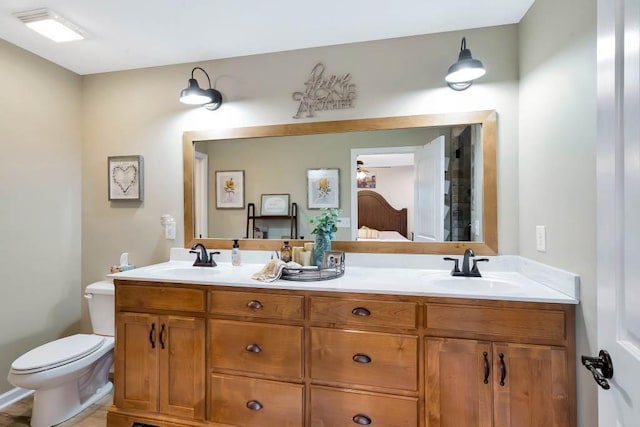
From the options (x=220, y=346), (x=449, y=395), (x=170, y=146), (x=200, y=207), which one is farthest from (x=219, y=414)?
(x=170, y=146)

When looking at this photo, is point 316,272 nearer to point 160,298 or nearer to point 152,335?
point 160,298

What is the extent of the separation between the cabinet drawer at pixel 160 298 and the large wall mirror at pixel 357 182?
0.58m

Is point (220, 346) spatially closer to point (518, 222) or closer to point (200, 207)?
point (200, 207)

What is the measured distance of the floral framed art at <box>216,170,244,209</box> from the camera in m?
2.39

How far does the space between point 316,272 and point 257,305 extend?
38 centimetres

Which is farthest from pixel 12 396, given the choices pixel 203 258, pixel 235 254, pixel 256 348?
pixel 256 348

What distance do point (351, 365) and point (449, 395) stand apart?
468 millimetres

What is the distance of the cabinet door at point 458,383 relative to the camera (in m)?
1.47

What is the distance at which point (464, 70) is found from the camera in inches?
71.3

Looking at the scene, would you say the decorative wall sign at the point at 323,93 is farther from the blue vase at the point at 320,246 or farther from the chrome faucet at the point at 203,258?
the chrome faucet at the point at 203,258

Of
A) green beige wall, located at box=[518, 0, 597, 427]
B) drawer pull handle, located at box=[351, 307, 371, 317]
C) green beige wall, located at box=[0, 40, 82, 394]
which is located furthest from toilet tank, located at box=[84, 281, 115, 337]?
green beige wall, located at box=[518, 0, 597, 427]

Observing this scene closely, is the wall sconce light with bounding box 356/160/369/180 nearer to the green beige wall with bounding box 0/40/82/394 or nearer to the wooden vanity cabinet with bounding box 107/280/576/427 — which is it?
the wooden vanity cabinet with bounding box 107/280/576/427

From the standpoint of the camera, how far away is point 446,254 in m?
2.03

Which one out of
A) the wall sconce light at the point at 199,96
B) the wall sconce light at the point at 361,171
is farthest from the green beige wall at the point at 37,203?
the wall sconce light at the point at 361,171
